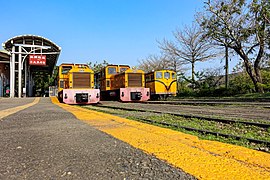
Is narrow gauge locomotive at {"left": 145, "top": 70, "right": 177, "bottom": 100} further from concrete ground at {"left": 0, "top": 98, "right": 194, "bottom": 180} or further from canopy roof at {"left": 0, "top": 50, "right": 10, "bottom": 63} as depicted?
canopy roof at {"left": 0, "top": 50, "right": 10, "bottom": 63}

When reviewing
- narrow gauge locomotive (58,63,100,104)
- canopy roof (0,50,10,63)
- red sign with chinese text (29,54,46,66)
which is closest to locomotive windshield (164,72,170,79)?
narrow gauge locomotive (58,63,100,104)

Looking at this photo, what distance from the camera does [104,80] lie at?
20.8 m

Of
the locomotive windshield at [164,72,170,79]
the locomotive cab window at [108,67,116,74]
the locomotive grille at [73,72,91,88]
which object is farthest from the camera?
the locomotive cab window at [108,67,116,74]

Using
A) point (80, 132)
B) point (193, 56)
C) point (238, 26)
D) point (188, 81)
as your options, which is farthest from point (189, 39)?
point (80, 132)

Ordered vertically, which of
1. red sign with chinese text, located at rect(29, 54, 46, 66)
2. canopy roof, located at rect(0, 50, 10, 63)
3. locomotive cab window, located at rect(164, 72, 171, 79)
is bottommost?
locomotive cab window, located at rect(164, 72, 171, 79)

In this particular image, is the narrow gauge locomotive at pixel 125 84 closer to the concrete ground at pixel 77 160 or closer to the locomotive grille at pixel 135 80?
the locomotive grille at pixel 135 80

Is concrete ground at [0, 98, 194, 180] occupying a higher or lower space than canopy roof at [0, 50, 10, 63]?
lower

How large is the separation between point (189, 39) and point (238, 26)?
30.4 ft

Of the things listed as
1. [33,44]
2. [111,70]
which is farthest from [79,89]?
[33,44]

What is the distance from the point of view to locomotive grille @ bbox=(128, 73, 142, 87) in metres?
17.7

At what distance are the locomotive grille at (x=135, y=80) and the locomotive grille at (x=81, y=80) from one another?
3.24 metres

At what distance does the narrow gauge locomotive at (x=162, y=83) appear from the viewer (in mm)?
19828

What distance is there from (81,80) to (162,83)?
7.16 metres

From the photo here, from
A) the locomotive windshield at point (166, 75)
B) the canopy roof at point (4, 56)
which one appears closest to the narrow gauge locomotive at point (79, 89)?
the locomotive windshield at point (166, 75)
